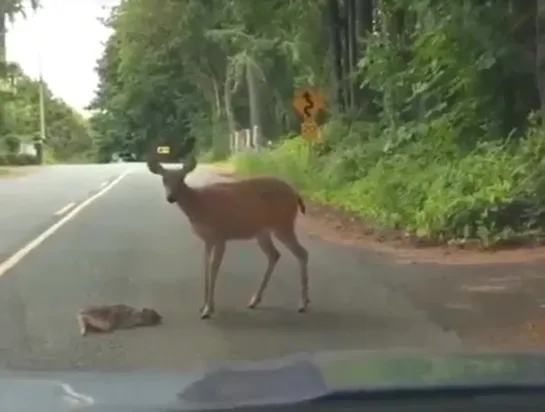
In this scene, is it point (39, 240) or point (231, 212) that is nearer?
→ point (231, 212)

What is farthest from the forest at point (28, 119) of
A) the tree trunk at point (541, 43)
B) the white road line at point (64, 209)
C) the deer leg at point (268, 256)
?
the deer leg at point (268, 256)

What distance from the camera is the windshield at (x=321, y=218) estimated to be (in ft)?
33.9

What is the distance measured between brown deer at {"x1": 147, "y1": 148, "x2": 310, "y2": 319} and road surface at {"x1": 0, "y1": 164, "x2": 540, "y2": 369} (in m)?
0.44

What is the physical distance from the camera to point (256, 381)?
337 centimetres

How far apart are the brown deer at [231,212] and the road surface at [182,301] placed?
444mm

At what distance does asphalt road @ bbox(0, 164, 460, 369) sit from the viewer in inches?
372

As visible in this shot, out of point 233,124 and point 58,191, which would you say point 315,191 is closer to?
point 58,191

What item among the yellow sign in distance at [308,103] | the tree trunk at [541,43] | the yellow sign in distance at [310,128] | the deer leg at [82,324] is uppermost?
the tree trunk at [541,43]

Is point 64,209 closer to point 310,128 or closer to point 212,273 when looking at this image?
point 310,128

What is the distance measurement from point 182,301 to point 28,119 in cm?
7071

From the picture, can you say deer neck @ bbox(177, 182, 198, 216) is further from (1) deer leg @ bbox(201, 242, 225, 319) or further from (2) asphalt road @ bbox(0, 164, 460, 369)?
(2) asphalt road @ bbox(0, 164, 460, 369)

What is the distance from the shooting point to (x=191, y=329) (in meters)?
10.5

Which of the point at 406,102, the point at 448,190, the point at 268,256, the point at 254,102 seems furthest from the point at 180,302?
the point at 254,102

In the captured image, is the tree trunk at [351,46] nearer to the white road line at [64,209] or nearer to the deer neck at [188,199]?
the white road line at [64,209]
